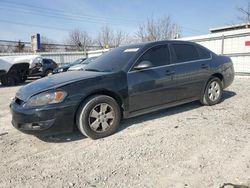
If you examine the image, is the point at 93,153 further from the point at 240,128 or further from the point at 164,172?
the point at 240,128

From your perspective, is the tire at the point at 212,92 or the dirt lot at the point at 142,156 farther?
the tire at the point at 212,92

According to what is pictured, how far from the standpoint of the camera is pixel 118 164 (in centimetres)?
326

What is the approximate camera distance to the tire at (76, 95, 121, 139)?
3936mm

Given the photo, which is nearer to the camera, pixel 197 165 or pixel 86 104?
pixel 197 165

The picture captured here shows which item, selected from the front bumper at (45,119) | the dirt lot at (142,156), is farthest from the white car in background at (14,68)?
the front bumper at (45,119)

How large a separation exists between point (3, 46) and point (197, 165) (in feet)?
110

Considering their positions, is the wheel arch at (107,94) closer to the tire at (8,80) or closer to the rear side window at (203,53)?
the rear side window at (203,53)

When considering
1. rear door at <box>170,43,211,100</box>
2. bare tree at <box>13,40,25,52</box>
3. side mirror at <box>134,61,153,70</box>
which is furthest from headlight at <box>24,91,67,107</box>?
bare tree at <box>13,40,25,52</box>

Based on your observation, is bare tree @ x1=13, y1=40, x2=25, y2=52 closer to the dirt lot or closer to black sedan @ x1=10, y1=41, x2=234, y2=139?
the dirt lot

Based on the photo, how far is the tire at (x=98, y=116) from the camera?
3936 mm

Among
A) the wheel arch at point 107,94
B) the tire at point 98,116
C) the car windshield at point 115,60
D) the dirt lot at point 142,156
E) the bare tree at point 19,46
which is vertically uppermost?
the bare tree at point 19,46

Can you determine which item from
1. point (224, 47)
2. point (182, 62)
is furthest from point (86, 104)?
point (224, 47)

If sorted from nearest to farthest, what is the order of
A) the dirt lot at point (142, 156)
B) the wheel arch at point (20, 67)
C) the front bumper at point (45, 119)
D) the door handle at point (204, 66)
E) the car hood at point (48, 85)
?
the dirt lot at point (142, 156), the front bumper at point (45, 119), the car hood at point (48, 85), the door handle at point (204, 66), the wheel arch at point (20, 67)

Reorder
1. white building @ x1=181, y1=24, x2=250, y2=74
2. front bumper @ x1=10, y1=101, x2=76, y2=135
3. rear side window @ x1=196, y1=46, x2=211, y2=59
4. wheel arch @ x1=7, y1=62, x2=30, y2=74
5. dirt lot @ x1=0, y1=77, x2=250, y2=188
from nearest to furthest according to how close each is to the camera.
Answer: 1. dirt lot @ x1=0, y1=77, x2=250, y2=188
2. front bumper @ x1=10, y1=101, x2=76, y2=135
3. rear side window @ x1=196, y1=46, x2=211, y2=59
4. white building @ x1=181, y1=24, x2=250, y2=74
5. wheel arch @ x1=7, y1=62, x2=30, y2=74
